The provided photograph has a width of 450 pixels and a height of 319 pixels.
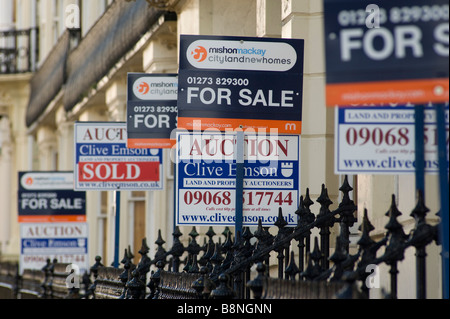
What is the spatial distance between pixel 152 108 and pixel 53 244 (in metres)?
5.87

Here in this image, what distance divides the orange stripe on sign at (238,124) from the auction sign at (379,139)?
7.31ft

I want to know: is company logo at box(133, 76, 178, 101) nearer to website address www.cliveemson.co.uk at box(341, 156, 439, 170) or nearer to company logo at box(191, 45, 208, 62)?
company logo at box(191, 45, 208, 62)

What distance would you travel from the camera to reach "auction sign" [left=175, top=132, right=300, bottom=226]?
27.1 feet

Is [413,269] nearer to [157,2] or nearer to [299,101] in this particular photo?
[299,101]

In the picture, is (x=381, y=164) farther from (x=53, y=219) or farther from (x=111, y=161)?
(x=53, y=219)

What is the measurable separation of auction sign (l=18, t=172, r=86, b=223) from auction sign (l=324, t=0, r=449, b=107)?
11.7m

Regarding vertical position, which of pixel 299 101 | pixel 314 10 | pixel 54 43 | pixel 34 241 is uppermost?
pixel 54 43

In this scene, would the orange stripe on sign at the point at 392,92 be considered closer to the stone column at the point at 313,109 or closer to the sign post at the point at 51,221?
the stone column at the point at 313,109

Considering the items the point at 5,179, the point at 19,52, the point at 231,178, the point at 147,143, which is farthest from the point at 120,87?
the point at 5,179

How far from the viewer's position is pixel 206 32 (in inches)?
482

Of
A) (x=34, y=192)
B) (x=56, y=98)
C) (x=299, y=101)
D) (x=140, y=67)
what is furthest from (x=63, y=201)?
(x=299, y=101)

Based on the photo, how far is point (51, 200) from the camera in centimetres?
1647

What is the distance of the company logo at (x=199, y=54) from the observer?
26.2ft

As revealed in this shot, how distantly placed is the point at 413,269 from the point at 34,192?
390 inches
